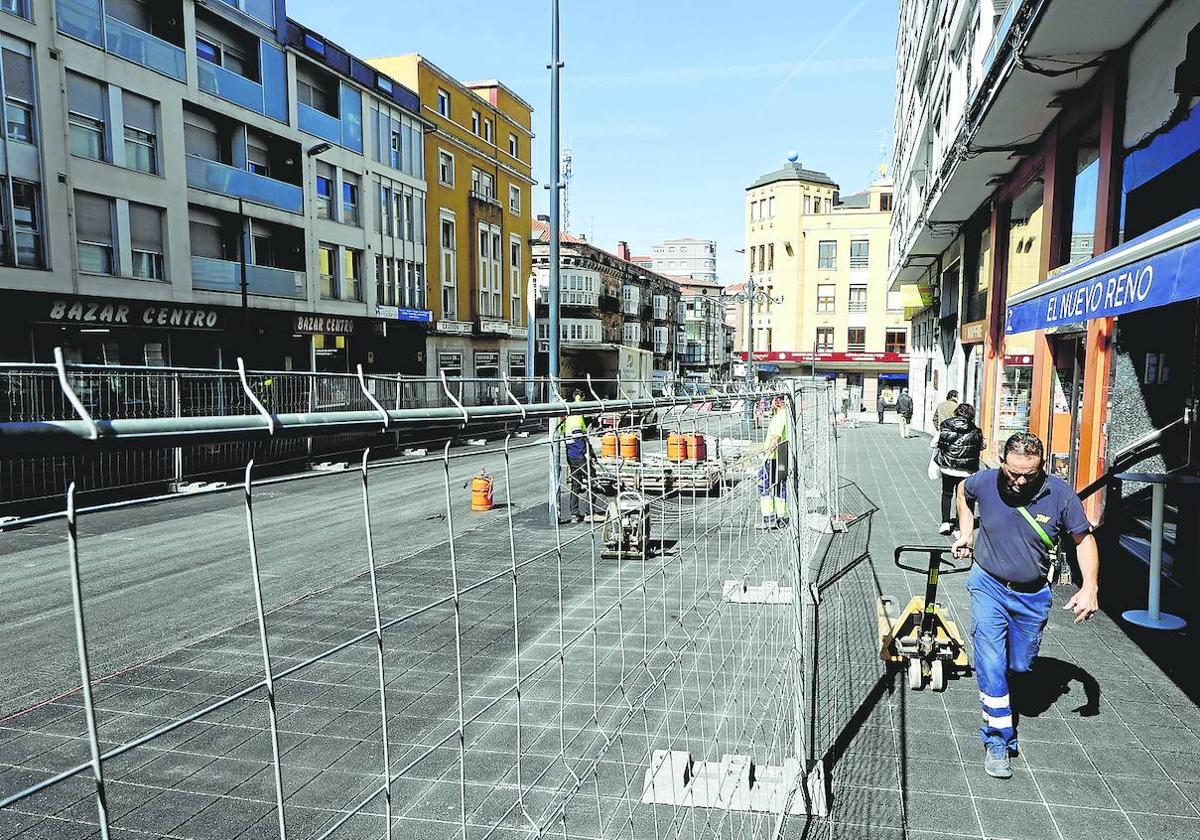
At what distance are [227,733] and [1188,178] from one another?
9.37 meters

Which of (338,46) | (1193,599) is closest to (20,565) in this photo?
(1193,599)

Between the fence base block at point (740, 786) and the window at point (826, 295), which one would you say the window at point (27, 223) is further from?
the window at point (826, 295)

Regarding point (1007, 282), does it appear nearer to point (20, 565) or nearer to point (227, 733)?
point (227, 733)

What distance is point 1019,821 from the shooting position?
409 centimetres

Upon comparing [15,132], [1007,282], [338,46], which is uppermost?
[338,46]

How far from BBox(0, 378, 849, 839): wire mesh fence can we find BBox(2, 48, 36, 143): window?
624 inches

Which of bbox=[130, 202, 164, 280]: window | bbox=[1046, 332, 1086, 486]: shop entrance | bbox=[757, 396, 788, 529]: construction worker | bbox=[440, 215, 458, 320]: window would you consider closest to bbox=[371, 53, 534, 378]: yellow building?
bbox=[440, 215, 458, 320]: window

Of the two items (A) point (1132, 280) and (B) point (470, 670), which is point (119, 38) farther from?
(A) point (1132, 280)

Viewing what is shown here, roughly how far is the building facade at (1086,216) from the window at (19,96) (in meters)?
19.6

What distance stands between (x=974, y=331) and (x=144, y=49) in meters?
22.2

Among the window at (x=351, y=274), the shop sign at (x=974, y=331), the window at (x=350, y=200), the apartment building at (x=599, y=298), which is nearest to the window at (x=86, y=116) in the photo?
the window at (x=351, y=274)

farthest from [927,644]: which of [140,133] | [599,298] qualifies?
[599,298]

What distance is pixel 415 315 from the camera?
32.5 metres

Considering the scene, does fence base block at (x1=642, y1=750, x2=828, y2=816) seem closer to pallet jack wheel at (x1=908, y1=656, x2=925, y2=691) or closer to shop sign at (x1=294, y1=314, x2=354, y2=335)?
pallet jack wheel at (x1=908, y1=656, x2=925, y2=691)
